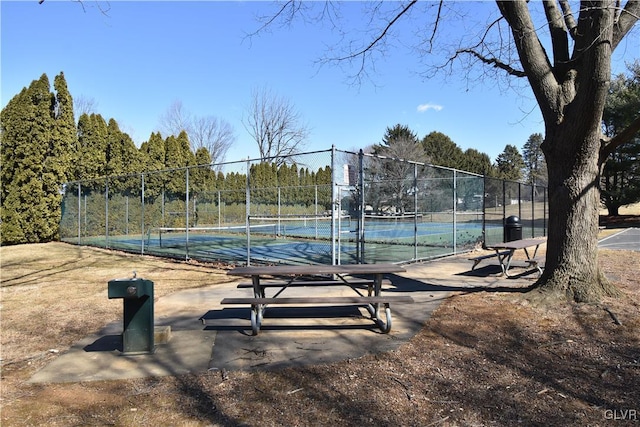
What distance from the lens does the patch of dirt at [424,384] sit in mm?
3164

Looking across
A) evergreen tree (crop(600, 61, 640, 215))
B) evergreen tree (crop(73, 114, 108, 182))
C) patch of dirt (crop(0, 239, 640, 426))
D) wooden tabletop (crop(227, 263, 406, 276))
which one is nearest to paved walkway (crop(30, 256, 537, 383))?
patch of dirt (crop(0, 239, 640, 426))

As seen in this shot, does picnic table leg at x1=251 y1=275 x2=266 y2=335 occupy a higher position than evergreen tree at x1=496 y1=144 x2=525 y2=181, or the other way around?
evergreen tree at x1=496 y1=144 x2=525 y2=181

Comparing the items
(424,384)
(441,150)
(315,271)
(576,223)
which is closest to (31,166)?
(315,271)

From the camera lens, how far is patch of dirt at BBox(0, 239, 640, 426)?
10.4ft

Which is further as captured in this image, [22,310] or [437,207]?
[437,207]

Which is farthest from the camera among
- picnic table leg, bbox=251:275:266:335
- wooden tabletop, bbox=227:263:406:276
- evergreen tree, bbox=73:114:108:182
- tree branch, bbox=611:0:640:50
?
evergreen tree, bbox=73:114:108:182

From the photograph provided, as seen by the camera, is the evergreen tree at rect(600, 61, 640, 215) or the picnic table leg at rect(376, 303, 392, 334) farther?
the evergreen tree at rect(600, 61, 640, 215)

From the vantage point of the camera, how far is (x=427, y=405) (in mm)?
3328

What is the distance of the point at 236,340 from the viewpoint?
16.5 feet

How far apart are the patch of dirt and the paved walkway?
20cm

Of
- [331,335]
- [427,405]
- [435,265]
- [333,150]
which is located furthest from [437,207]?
[427,405]

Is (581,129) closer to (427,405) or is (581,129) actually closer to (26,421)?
(427,405)

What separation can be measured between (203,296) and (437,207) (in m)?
17.2

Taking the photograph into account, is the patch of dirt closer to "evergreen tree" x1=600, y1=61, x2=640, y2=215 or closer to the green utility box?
the green utility box
